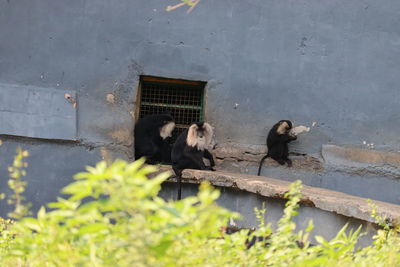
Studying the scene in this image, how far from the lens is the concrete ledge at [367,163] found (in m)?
7.52

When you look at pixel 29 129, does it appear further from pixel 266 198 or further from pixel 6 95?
pixel 266 198

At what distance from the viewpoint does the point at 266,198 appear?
241 inches

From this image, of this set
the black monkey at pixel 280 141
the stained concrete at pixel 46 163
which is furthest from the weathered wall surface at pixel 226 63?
the black monkey at pixel 280 141

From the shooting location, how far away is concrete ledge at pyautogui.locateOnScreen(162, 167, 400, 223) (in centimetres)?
471

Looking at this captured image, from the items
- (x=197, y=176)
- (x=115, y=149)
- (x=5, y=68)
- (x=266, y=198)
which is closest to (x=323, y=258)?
(x=266, y=198)

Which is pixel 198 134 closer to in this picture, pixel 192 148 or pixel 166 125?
pixel 192 148

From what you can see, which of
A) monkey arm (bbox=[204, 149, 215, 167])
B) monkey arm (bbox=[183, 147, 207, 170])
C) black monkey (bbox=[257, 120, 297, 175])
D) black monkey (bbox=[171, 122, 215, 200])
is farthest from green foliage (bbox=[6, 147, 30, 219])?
black monkey (bbox=[257, 120, 297, 175])

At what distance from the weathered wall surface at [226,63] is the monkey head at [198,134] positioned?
1.38 feet

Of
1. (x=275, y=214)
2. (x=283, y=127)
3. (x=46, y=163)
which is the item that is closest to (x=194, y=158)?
(x=283, y=127)

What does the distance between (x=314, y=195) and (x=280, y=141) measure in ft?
6.19

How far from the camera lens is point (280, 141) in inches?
285

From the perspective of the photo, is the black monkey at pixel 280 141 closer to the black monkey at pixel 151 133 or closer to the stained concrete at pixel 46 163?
the black monkey at pixel 151 133

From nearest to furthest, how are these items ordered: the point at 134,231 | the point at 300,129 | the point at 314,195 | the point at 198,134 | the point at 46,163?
the point at 134,231 < the point at 314,195 < the point at 198,134 < the point at 46,163 < the point at 300,129

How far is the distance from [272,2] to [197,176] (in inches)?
94.2
